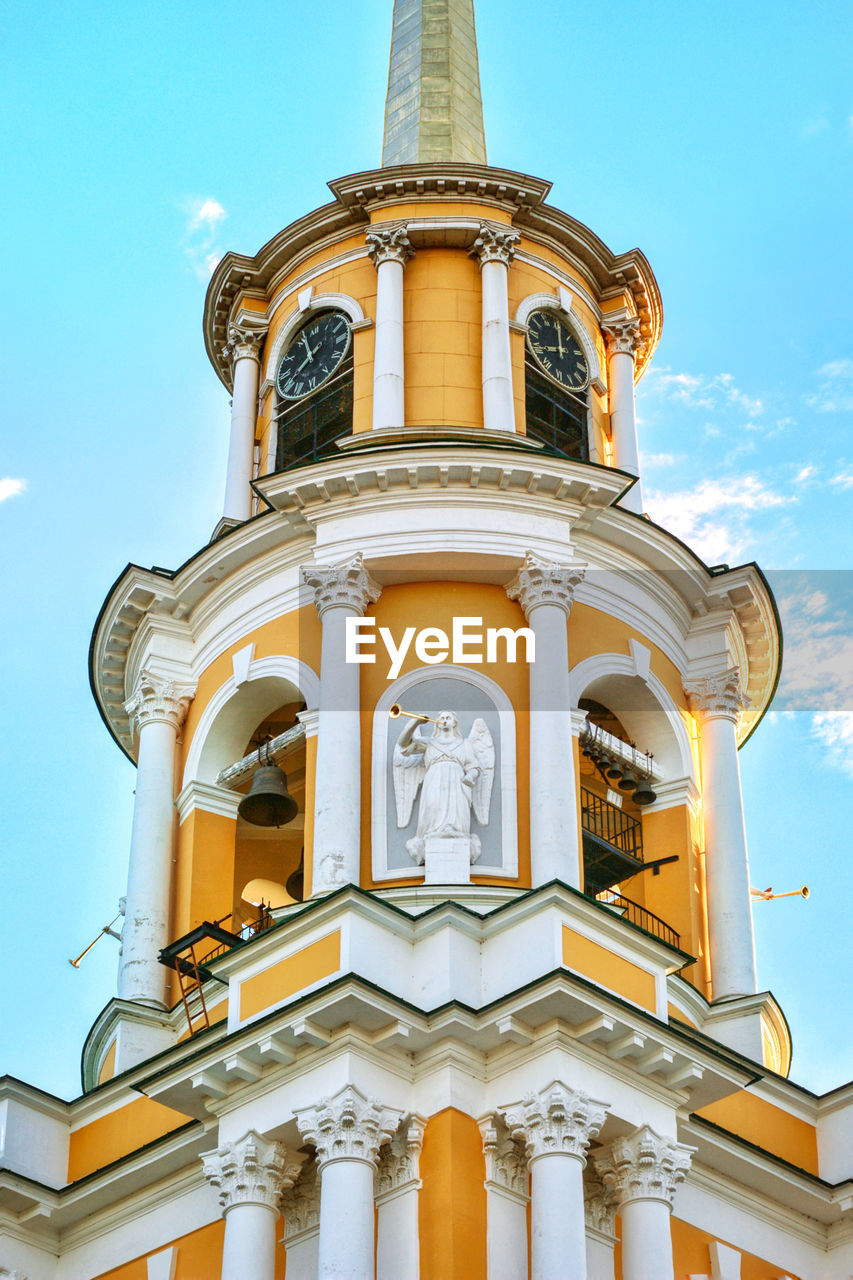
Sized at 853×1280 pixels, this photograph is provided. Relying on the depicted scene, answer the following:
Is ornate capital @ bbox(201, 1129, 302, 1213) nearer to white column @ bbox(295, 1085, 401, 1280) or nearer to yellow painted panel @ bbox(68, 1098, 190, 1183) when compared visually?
white column @ bbox(295, 1085, 401, 1280)

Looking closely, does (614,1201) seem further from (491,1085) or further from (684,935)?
(684,935)

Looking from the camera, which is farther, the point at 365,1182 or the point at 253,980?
the point at 253,980

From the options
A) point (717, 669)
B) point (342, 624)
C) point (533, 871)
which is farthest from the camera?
point (717, 669)

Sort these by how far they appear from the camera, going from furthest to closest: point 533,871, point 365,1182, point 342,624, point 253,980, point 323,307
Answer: point 323,307, point 342,624, point 533,871, point 253,980, point 365,1182

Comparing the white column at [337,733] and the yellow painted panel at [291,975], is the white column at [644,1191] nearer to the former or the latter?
the yellow painted panel at [291,975]

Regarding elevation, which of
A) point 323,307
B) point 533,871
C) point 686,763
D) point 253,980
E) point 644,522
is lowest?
point 253,980

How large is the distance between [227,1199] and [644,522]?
9.93m

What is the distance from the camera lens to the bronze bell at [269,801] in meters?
28.5

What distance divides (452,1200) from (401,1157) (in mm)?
705

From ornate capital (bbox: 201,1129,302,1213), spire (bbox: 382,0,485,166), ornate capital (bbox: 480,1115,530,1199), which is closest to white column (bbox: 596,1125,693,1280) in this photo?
ornate capital (bbox: 480,1115,530,1199)

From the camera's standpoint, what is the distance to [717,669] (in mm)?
30875

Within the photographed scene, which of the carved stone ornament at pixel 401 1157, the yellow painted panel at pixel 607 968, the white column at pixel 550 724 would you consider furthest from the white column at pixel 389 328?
the carved stone ornament at pixel 401 1157

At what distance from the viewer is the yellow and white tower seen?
23656 millimetres

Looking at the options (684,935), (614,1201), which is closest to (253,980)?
(614,1201)
